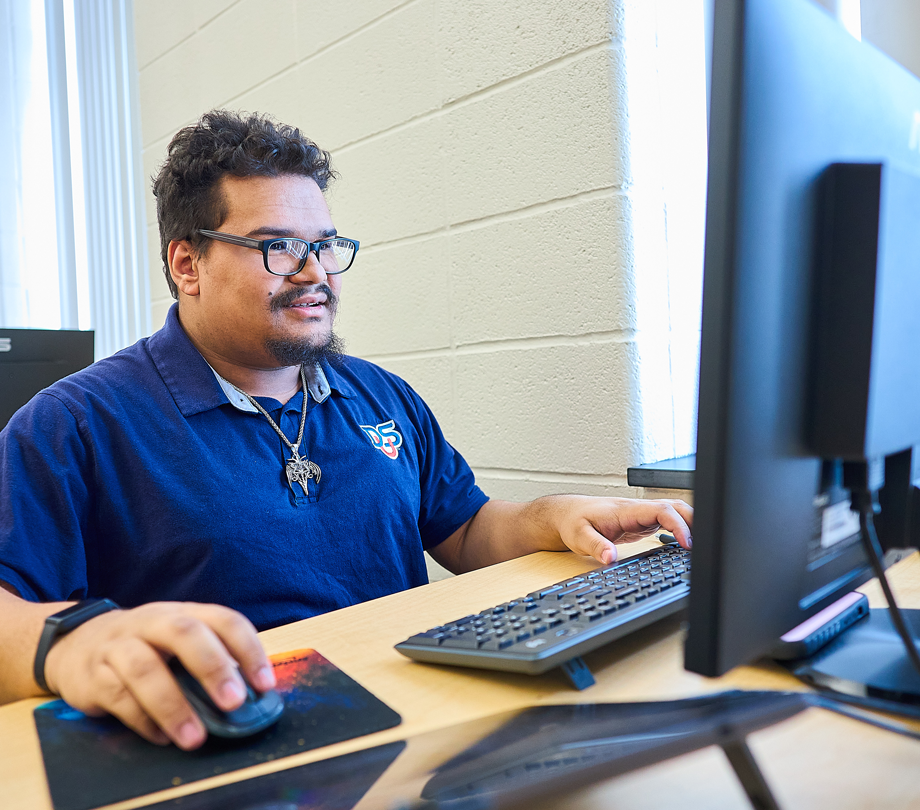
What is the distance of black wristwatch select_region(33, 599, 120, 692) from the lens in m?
0.63

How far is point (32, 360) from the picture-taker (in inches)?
60.9

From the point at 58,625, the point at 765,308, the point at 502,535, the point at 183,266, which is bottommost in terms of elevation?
the point at 502,535

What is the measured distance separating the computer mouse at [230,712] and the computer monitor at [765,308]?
11.6 inches

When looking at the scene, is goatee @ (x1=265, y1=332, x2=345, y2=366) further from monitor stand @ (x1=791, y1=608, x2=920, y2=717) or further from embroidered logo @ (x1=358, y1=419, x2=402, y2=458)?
monitor stand @ (x1=791, y1=608, x2=920, y2=717)

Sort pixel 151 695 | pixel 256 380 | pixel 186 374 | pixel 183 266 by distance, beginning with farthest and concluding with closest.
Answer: pixel 183 266
pixel 256 380
pixel 186 374
pixel 151 695

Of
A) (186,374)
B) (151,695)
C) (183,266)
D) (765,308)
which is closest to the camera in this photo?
(765,308)

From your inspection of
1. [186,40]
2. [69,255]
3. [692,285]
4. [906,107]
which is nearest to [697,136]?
[692,285]

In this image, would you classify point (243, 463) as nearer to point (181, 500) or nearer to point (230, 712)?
point (181, 500)

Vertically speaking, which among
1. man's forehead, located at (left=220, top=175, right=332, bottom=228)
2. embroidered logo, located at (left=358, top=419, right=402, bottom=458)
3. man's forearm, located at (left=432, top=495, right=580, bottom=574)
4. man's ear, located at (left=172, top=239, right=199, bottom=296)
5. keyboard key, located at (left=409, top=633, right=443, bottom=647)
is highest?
man's forehead, located at (left=220, top=175, right=332, bottom=228)

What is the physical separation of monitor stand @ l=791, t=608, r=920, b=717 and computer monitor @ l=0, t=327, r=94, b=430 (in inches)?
57.5

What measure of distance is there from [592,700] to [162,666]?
307 mm

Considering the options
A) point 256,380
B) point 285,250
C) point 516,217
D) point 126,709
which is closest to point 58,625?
point 126,709

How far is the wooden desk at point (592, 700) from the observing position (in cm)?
39

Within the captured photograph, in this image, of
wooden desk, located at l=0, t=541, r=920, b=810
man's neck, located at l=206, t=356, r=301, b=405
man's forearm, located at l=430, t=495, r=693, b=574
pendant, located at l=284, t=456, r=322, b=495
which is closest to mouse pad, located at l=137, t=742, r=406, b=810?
wooden desk, located at l=0, t=541, r=920, b=810
